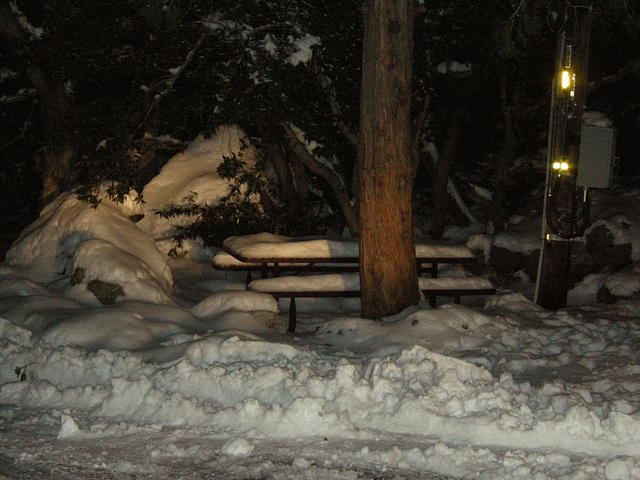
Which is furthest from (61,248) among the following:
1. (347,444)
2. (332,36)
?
(347,444)

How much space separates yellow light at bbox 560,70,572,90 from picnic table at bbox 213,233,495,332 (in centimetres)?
246

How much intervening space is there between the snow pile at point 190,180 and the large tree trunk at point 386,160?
18.4 feet

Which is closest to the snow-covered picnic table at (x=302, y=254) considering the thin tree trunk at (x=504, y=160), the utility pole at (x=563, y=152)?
the utility pole at (x=563, y=152)

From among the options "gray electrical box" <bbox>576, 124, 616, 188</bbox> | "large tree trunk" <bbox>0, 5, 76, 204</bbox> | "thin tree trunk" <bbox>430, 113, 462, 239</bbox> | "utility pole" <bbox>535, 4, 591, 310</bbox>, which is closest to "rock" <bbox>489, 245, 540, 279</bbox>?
"thin tree trunk" <bbox>430, 113, 462, 239</bbox>

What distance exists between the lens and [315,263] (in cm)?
930

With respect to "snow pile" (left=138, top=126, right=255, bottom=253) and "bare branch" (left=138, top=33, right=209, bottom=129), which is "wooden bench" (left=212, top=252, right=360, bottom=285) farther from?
"snow pile" (left=138, top=126, right=255, bottom=253)

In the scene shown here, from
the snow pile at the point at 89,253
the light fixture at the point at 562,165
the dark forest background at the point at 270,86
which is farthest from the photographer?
the dark forest background at the point at 270,86

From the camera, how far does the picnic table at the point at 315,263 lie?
8688 mm

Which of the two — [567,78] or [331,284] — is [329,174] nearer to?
[331,284]

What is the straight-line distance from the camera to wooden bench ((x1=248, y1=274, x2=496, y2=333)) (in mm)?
8570

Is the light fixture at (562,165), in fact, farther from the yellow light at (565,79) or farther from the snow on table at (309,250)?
the snow on table at (309,250)

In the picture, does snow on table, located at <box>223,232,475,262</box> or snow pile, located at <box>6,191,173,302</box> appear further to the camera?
snow on table, located at <box>223,232,475,262</box>

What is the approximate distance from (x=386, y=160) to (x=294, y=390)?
11.0 ft

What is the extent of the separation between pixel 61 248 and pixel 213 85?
465 cm
